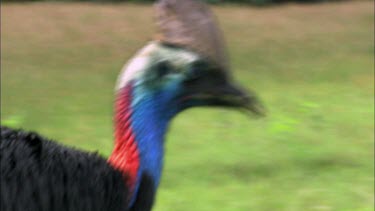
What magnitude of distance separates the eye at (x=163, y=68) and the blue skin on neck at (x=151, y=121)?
34 millimetres

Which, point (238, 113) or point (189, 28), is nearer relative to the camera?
point (189, 28)

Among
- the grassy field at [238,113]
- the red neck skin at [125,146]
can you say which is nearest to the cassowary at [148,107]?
the red neck skin at [125,146]

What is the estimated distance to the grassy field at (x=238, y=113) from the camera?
18.8 feet

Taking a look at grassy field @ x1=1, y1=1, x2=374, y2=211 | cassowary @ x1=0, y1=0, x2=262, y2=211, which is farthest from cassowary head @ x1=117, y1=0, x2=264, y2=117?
grassy field @ x1=1, y1=1, x2=374, y2=211

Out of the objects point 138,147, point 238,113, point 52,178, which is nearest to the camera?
point 52,178

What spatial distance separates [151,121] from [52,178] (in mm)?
365

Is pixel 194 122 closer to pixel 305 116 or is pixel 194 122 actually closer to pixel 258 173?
pixel 305 116

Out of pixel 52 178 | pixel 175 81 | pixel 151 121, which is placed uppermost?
pixel 175 81

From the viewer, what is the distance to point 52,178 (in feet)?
7.41

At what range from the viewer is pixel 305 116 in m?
8.02

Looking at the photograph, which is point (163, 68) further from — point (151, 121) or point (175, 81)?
point (151, 121)

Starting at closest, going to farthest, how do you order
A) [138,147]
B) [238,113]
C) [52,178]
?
[52,178], [138,147], [238,113]

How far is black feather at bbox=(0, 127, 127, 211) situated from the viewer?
7.20 feet

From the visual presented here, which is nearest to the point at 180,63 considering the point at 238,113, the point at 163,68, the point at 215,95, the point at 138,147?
the point at 163,68
